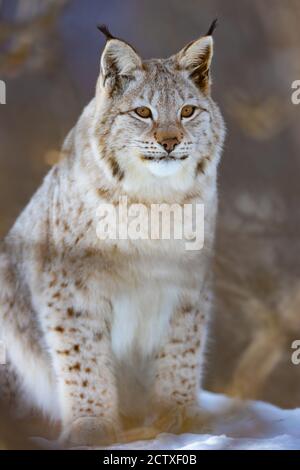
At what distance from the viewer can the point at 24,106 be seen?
156 inches

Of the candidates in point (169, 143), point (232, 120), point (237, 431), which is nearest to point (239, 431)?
point (237, 431)

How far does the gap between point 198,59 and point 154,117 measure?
0.96 feet

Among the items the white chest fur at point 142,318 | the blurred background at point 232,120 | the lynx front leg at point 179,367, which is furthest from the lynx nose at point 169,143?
the blurred background at point 232,120

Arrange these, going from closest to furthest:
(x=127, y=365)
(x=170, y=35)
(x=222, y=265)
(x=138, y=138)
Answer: (x=138, y=138) → (x=127, y=365) → (x=222, y=265) → (x=170, y=35)

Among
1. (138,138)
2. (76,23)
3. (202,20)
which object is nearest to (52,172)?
(138,138)

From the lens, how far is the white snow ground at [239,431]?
287 cm

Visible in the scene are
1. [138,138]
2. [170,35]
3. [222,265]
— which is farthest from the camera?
[170,35]

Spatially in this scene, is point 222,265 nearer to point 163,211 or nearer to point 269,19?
point 163,211

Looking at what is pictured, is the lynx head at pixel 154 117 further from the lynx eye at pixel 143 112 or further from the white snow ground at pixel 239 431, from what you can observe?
the white snow ground at pixel 239 431

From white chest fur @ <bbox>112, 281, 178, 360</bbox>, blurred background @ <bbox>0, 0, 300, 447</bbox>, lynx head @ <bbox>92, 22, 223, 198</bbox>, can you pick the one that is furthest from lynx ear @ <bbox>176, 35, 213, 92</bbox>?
white chest fur @ <bbox>112, 281, 178, 360</bbox>

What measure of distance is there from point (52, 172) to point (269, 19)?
46.4 inches

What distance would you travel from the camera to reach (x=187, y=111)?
10.3ft

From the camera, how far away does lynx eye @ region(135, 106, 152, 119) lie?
310cm

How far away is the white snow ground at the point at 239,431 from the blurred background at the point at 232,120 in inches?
17.4
